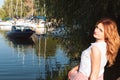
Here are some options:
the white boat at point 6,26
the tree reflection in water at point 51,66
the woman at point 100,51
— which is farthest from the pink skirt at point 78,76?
the white boat at point 6,26

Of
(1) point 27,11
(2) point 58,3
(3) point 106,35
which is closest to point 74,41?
(2) point 58,3

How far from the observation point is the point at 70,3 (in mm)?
11438

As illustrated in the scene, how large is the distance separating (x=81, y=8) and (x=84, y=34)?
0.96 metres

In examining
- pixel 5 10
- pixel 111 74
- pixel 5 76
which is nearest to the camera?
pixel 111 74

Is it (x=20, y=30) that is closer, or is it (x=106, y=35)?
(x=106, y=35)

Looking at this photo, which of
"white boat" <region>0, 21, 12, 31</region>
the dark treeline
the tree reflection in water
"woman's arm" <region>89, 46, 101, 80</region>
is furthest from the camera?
"white boat" <region>0, 21, 12, 31</region>

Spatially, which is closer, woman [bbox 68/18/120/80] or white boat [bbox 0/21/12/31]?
woman [bbox 68/18/120/80]

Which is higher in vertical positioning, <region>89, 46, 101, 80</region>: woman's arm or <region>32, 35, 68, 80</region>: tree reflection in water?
<region>89, 46, 101, 80</region>: woman's arm

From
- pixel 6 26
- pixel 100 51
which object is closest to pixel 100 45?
pixel 100 51

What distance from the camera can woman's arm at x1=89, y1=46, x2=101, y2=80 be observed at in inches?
201

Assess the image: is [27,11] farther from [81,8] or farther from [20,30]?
[81,8]

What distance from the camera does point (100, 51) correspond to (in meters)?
5.16

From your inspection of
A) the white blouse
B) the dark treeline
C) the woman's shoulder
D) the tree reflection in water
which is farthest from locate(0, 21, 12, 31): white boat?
the woman's shoulder

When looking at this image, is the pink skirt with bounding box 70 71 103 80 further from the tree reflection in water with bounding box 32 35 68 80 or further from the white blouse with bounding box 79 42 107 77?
the tree reflection in water with bounding box 32 35 68 80
